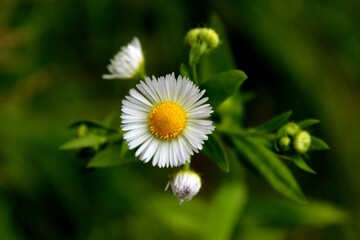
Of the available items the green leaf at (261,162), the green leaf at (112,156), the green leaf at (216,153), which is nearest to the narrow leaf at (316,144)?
the green leaf at (261,162)

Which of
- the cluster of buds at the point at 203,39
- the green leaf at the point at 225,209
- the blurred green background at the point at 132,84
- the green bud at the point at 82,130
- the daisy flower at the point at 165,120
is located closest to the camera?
the daisy flower at the point at 165,120

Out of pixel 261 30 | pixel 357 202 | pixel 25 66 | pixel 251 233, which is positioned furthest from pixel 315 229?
pixel 25 66

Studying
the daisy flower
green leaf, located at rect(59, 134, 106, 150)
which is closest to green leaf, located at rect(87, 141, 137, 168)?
green leaf, located at rect(59, 134, 106, 150)

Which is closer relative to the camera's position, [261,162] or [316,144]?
[316,144]

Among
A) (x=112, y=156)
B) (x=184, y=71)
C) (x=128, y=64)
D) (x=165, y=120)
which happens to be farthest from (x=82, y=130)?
(x=184, y=71)

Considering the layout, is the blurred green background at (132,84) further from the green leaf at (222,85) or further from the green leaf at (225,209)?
the green leaf at (222,85)

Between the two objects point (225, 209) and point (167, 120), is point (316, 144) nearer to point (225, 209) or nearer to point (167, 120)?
point (167, 120)
